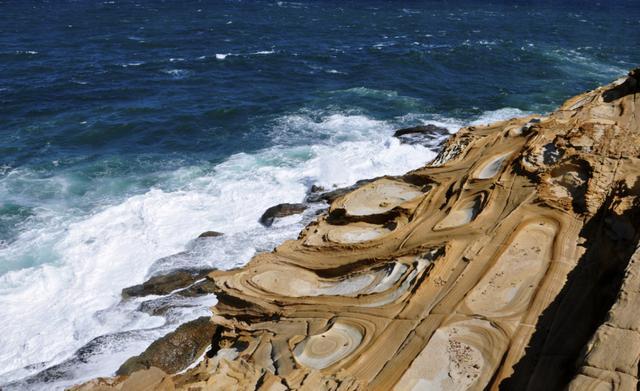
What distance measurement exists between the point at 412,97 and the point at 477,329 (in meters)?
31.0

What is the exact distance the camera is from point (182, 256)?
21828 millimetres

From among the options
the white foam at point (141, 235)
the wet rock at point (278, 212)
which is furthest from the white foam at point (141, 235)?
the wet rock at point (278, 212)

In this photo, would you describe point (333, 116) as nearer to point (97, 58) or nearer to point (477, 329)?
point (97, 58)

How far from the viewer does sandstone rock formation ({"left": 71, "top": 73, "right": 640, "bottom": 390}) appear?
8922mm

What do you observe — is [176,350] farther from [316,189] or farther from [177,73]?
[177,73]

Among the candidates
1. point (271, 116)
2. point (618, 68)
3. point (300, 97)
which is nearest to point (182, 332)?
point (271, 116)

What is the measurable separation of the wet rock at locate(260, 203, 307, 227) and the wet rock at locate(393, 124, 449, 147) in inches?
348

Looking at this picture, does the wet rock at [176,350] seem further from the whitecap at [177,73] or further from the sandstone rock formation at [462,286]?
the whitecap at [177,73]

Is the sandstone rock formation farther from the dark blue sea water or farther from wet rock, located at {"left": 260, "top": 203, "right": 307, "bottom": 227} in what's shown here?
wet rock, located at {"left": 260, "top": 203, "right": 307, "bottom": 227}

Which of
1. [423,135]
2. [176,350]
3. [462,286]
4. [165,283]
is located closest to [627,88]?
[423,135]

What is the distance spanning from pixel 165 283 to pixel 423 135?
54.9 feet

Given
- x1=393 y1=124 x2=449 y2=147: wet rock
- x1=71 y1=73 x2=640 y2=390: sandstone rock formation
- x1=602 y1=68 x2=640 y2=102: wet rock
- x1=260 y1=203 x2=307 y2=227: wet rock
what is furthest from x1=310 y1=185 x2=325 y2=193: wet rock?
x1=602 y1=68 x2=640 y2=102: wet rock

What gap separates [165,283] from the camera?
19969mm

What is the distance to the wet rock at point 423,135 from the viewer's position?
1188 inches
